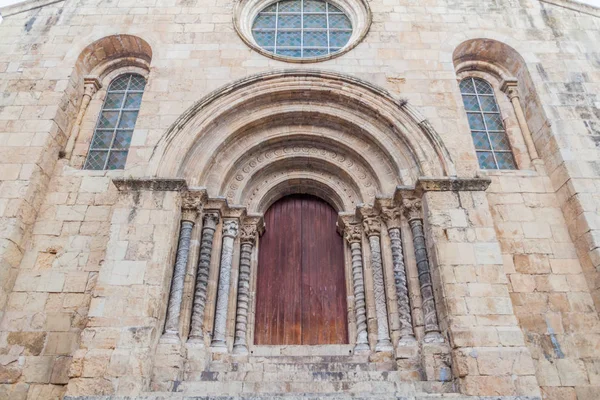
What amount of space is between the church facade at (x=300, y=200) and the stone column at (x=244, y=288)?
0.12ft

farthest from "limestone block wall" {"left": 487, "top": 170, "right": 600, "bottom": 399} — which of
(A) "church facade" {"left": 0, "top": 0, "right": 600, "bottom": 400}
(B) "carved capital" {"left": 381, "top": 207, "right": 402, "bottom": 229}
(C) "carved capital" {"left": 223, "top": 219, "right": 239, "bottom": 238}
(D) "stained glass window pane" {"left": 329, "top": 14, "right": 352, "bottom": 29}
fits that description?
(D) "stained glass window pane" {"left": 329, "top": 14, "right": 352, "bottom": 29}

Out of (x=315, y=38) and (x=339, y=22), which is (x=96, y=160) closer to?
(x=315, y=38)

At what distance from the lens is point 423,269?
5574mm

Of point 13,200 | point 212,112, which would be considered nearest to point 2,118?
point 13,200

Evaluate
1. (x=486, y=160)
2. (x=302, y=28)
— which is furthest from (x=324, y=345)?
(x=302, y=28)

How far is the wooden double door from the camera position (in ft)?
20.1

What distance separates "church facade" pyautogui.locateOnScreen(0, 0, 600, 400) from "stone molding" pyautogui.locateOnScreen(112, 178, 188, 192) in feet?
0.09

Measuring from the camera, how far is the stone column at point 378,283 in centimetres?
560

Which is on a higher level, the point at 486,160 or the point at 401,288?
the point at 486,160

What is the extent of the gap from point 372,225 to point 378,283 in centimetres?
92

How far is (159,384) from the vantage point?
4.82 metres

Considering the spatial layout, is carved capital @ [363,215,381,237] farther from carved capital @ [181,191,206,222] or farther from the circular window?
the circular window

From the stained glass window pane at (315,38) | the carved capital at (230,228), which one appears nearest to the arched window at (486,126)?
the stained glass window pane at (315,38)

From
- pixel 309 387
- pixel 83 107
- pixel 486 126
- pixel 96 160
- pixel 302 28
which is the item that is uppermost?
pixel 302 28
